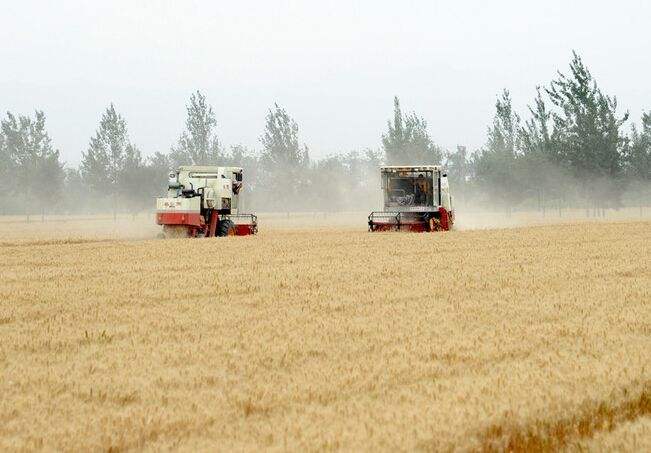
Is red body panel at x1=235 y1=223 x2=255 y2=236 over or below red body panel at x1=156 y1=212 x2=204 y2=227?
below

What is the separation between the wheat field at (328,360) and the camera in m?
4.05

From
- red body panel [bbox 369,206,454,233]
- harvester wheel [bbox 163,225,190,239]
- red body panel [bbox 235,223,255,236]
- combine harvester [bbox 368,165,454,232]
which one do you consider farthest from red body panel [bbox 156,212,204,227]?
red body panel [bbox 369,206,454,233]

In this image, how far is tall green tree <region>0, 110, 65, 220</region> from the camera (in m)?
57.8

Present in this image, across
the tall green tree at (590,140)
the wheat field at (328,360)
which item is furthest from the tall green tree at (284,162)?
the wheat field at (328,360)

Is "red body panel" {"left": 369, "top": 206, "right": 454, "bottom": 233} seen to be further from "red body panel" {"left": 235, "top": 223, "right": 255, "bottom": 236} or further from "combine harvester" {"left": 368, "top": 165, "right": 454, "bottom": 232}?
"red body panel" {"left": 235, "top": 223, "right": 255, "bottom": 236}

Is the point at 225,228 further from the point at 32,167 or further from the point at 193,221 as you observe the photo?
the point at 32,167

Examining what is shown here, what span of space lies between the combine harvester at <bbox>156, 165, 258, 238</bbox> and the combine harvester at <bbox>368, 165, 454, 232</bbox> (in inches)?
184

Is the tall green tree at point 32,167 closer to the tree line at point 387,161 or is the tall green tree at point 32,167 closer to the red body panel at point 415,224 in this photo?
the tree line at point 387,161

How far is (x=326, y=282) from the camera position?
1026 centimetres

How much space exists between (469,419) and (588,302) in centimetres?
457

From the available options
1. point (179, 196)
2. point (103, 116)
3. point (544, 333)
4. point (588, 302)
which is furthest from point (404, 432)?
point (103, 116)

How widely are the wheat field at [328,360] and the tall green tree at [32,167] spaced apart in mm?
49708

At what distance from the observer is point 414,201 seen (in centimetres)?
2452

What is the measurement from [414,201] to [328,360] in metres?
19.3
